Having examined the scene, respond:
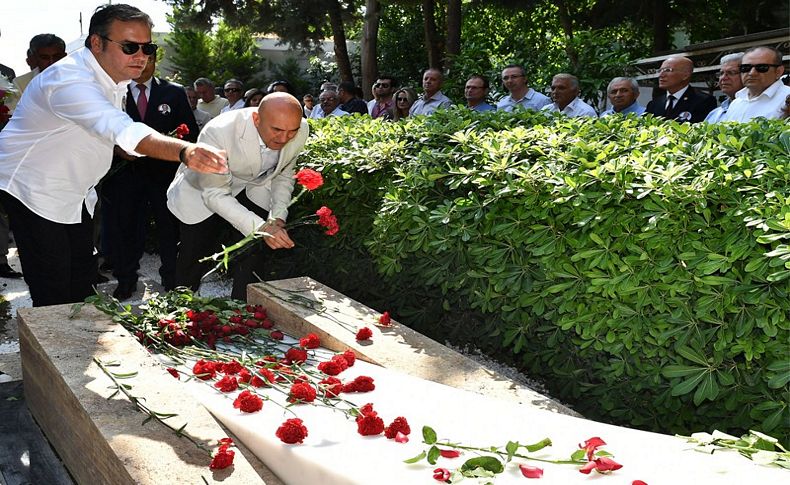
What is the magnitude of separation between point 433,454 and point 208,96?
10934 mm

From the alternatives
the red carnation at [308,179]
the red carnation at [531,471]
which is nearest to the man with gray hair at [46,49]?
the red carnation at [308,179]

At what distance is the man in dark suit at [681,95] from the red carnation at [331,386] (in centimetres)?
490

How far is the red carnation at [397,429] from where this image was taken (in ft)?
9.40

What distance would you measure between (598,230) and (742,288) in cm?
67

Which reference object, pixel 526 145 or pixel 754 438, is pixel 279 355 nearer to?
pixel 526 145

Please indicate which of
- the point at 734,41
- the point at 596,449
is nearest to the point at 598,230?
the point at 596,449

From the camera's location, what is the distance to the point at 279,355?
4047 millimetres

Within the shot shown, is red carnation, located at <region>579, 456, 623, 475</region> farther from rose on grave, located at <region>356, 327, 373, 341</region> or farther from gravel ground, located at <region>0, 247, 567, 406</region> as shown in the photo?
gravel ground, located at <region>0, 247, 567, 406</region>

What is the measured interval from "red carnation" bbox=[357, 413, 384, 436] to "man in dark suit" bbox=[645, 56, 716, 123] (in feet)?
17.2

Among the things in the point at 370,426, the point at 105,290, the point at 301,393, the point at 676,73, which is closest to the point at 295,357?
the point at 301,393

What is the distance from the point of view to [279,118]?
188 inches

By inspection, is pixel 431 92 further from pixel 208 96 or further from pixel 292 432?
pixel 292 432

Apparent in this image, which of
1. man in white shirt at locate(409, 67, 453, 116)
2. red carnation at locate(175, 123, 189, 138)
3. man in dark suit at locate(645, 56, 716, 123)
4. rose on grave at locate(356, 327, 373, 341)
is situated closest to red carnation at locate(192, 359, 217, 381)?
rose on grave at locate(356, 327, 373, 341)

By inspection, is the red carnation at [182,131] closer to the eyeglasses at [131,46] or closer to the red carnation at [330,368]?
the eyeglasses at [131,46]
